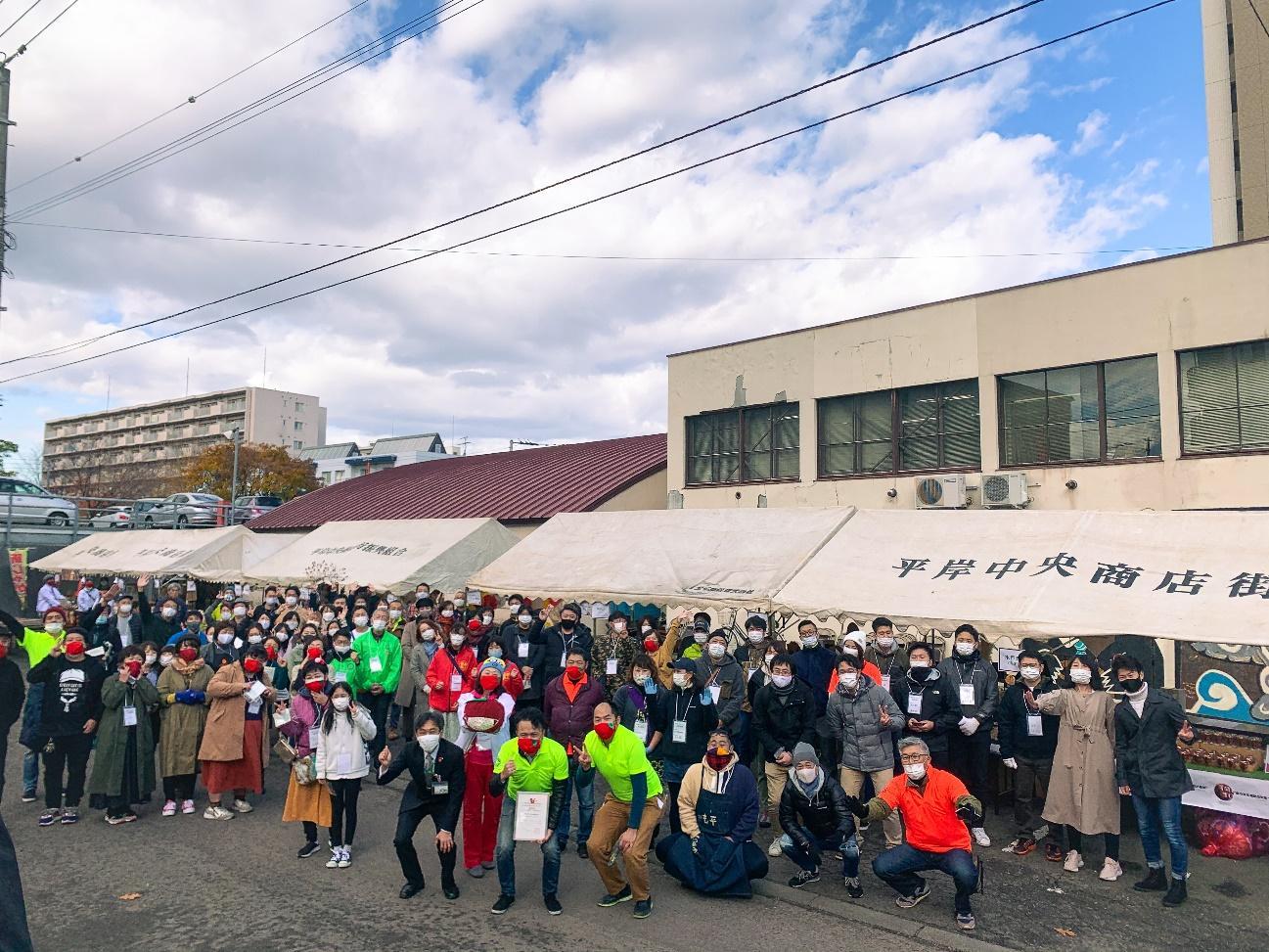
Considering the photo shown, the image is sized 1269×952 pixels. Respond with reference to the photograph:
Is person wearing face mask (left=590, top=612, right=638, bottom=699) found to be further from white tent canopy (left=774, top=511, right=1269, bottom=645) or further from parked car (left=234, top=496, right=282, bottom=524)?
parked car (left=234, top=496, right=282, bottom=524)

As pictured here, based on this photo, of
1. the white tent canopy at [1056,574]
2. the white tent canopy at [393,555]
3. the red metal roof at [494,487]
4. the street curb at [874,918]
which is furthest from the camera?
the red metal roof at [494,487]

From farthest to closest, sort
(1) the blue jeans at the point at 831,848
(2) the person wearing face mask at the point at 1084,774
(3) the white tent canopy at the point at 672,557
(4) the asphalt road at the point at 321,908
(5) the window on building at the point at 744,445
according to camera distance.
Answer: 1. (5) the window on building at the point at 744,445
2. (3) the white tent canopy at the point at 672,557
3. (2) the person wearing face mask at the point at 1084,774
4. (1) the blue jeans at the point at 831,848
5. (4) the asphalt road at the point at 321,908

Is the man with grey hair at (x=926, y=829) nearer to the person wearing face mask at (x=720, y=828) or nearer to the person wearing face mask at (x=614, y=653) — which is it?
the person wearing face mask at (x=720, y=828)

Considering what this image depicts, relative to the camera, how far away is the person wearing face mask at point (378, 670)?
12.2 m

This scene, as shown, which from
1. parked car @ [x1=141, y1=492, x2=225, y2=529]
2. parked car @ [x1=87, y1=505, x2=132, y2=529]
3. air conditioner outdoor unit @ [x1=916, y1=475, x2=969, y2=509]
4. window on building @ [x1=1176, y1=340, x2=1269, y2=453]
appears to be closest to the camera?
window on building @ [x1=1176, y1=340, x2=1269, y2=453]

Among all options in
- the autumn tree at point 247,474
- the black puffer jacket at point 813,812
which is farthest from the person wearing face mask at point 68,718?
the autumn tree at point 247,474

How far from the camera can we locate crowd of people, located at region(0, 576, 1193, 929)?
7613mm

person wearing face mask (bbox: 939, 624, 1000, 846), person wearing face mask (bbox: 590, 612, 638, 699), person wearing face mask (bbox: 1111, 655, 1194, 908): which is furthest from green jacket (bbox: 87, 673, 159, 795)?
person wearing face mask (bbox: 1111, 655, 1194, 908)

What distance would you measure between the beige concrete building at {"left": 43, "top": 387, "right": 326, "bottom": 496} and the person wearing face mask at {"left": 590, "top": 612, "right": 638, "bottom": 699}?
94.6 metres

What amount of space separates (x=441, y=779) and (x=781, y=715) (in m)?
3.50

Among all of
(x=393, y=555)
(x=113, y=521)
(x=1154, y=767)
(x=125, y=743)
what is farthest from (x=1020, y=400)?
(x=113, y=521)

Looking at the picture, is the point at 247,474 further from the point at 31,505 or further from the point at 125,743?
the point at 125,743

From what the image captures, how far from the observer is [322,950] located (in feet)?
21.2

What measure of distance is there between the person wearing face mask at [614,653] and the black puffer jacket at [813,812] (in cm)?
466
